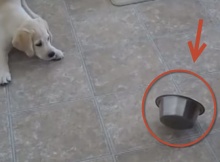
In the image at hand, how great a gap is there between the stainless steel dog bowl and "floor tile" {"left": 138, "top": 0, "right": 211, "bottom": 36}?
0.59m

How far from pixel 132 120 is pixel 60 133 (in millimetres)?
301

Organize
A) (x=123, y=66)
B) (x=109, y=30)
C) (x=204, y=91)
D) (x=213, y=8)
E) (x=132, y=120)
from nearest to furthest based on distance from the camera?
(x=132, y=120) → (x=204, y=91) → (x=123, y=66) → (x=109, y=30) → (x=213, y=8)

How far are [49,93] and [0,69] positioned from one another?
27cm

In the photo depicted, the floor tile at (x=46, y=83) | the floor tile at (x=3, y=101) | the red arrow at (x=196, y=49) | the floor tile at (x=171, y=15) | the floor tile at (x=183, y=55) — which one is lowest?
the floor tile at (x=3, y=101)

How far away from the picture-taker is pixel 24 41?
1880 mm

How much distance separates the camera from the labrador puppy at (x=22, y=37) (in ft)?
6.14

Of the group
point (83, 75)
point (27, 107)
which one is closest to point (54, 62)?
point (83, 75)

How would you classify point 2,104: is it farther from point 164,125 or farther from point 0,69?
point 164,125

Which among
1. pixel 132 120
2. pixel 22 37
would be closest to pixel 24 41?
pixel 22 37

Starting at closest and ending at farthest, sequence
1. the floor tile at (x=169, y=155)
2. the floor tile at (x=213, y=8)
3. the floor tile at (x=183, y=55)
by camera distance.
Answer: the floor tile at (x=169, y=155) < the floor tile at (x=183, y=55) < the floor tile at (x=213, y=8)

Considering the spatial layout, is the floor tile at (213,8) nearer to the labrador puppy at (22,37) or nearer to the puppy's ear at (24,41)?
the labrador puppy at (22,37)

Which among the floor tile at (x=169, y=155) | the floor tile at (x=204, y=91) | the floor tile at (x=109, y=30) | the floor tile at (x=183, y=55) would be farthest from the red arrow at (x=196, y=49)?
the floor tile at (x=169, y=155)

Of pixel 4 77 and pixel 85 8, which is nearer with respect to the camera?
pixel 4 77

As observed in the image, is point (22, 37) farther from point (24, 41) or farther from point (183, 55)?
point (183, 55)
